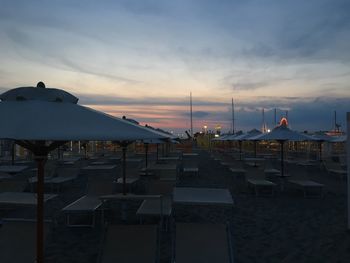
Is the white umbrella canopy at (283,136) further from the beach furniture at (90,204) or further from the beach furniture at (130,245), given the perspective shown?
the beach furniture at (130,245)

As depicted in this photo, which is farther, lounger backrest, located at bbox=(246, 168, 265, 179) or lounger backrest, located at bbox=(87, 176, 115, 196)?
lounger backrest, located at bbox=(246, 168, 265, 179)

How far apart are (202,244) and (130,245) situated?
2.66 feet

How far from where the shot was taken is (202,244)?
4.46 meters

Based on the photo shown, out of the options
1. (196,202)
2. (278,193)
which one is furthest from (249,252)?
(278,193)

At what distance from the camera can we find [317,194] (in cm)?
1084

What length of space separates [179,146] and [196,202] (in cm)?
3133

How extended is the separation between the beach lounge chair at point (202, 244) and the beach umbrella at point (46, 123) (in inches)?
60.5

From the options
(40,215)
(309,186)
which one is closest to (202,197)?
(40,215)

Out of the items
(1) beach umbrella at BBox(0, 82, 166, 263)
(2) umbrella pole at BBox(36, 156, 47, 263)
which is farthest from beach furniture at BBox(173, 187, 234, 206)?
(2) umbrella pole at BBox(36, 156, 47, 263)

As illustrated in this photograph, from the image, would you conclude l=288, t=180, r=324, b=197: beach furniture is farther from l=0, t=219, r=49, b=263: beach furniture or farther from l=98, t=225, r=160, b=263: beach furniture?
l=0, t=219, r=49, b=263: beach furniture

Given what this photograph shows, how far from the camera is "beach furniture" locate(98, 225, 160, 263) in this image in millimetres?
4207

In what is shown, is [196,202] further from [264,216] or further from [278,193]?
[278,193]

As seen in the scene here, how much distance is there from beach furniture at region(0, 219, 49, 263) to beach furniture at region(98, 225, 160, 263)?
75cm

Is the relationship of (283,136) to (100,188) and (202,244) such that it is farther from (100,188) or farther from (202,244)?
(202,244)
